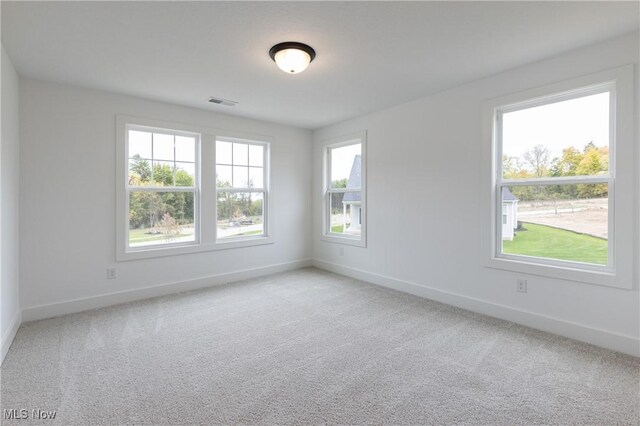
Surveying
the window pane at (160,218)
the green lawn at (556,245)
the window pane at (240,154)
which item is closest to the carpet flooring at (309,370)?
the green lawn at (556,245)

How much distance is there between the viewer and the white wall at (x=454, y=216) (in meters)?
2.55

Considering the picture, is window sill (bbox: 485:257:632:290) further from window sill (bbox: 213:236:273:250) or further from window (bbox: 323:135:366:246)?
window sill (bbox: 213:236:273:250)

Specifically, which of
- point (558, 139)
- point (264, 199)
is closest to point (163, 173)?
point (264, 199)

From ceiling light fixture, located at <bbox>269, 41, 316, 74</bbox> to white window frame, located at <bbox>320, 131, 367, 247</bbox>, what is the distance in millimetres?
2200

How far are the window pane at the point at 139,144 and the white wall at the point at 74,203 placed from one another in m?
0.23

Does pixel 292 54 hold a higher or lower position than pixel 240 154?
higher

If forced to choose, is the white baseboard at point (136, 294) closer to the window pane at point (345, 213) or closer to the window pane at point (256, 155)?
the window pane at point (345, 213)

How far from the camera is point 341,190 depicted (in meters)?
5.15

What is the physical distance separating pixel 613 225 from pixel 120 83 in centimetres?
487

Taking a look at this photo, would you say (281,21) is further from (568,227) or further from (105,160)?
(568,227)

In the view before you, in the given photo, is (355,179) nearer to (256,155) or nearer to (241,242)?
(256,155)

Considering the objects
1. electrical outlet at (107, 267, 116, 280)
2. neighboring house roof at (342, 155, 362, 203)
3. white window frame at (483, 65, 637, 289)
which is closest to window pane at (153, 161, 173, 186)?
electrical outlet at (107, 267, 116, 280)

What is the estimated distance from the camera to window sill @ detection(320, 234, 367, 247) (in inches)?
184

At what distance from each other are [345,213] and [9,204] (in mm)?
4018
